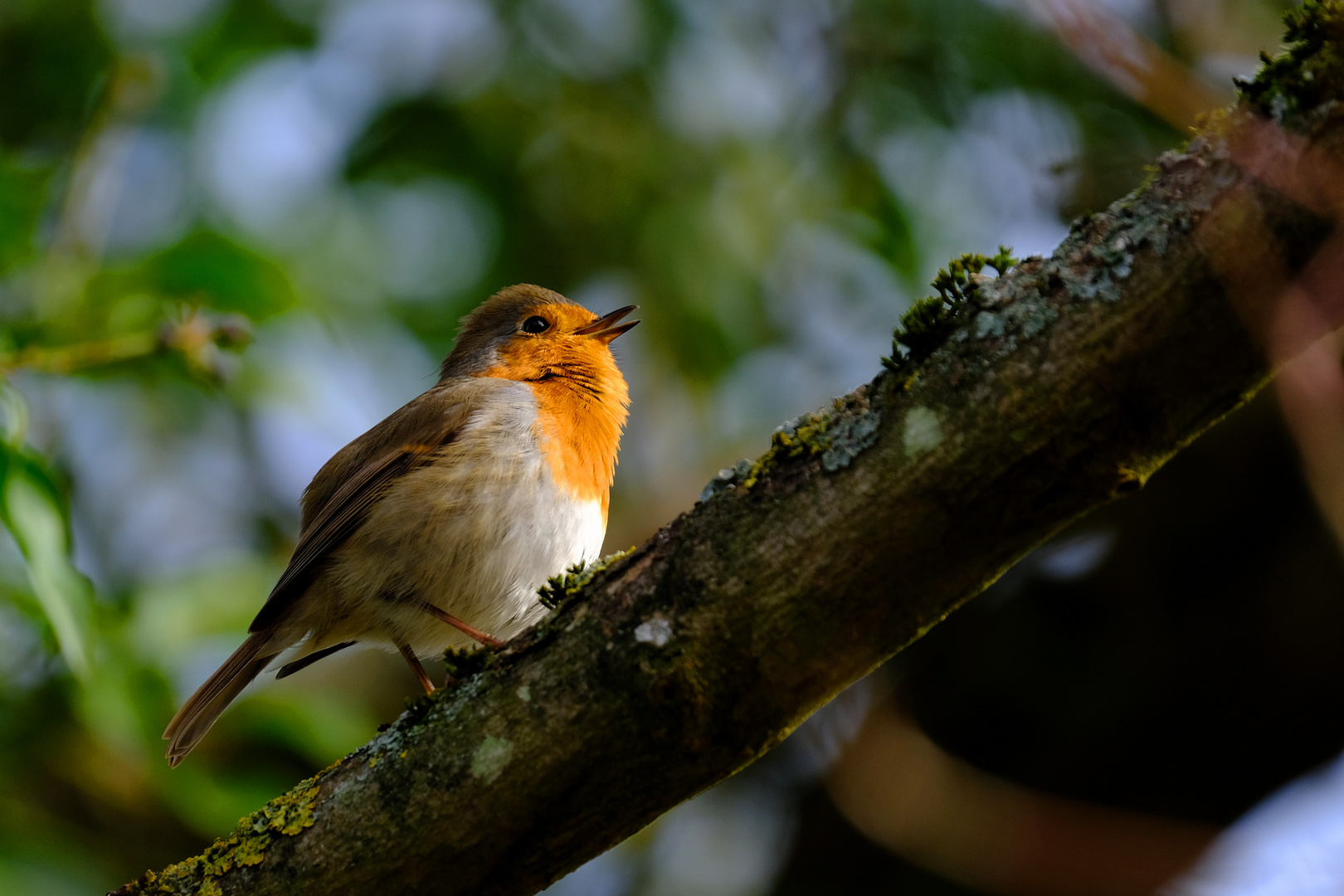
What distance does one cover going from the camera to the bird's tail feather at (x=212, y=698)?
3605 mm

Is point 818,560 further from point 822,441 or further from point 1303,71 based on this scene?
point 1303,71

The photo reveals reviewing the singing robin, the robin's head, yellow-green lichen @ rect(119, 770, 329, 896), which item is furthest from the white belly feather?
yellow-green lichen @ rect(119, 770, 329, 896)

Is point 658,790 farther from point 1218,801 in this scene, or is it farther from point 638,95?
point 638,95

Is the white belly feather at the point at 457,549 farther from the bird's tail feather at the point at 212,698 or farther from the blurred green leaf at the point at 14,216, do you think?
the blurred green leaf at the point at 14,216

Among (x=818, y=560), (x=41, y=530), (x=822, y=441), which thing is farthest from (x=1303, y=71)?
(x=41, y=530)

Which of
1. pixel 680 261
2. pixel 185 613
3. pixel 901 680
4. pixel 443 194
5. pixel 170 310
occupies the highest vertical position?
pixel 443 194

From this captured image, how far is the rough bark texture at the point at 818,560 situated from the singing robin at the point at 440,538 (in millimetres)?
1285

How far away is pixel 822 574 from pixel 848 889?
3.11 meters

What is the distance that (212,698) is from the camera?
11.9 feet

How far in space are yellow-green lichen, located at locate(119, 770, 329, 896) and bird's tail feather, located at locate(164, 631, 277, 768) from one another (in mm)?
1219

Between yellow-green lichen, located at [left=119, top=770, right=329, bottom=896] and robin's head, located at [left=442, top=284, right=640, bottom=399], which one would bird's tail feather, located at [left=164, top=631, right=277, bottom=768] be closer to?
yellow-green lichen, located at [left=119, top=770, right=329, bottom=896]

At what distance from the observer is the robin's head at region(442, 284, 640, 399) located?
4387 mm

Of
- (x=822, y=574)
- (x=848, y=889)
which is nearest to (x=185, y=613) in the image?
(x=848, y=889)

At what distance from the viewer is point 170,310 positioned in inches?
142
